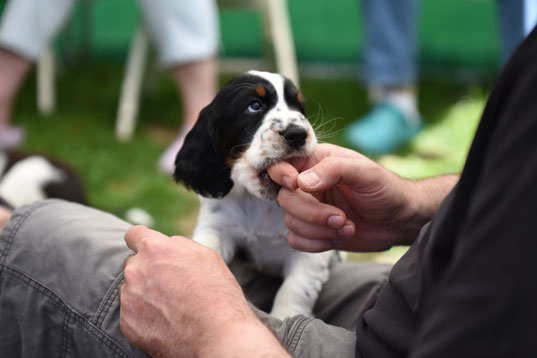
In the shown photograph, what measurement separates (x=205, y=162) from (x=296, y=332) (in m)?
0.68

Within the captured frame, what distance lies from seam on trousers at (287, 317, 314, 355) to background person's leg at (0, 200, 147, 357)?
310 mm

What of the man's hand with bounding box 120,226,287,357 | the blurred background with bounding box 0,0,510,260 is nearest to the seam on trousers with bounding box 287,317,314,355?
the man's hand with bounding box 120,226,287,357

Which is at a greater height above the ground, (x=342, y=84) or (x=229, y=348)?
(x=229, y=348)

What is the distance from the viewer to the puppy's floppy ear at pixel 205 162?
176 centimetres

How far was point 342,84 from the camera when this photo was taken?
6.39 m

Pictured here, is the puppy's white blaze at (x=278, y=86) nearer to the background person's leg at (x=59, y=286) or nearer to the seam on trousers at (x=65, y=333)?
the background person's leg at (x=59, y=286)

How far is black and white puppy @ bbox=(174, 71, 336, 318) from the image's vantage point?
165 centimetres

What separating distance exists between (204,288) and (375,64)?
164 inches

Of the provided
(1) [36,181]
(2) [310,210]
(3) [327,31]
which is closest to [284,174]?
(2) [310,210]

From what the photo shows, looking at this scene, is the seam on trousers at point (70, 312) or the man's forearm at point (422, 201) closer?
the seam on trousers at point (70, 312)

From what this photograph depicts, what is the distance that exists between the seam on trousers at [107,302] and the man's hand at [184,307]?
0.13 feet

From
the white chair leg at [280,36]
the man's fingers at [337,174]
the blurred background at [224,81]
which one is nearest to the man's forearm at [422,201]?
the man's fingers at [337,174]

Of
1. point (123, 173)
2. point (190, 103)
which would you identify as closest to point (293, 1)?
point (190, 103)

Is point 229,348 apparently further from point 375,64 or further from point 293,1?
point 293,1
